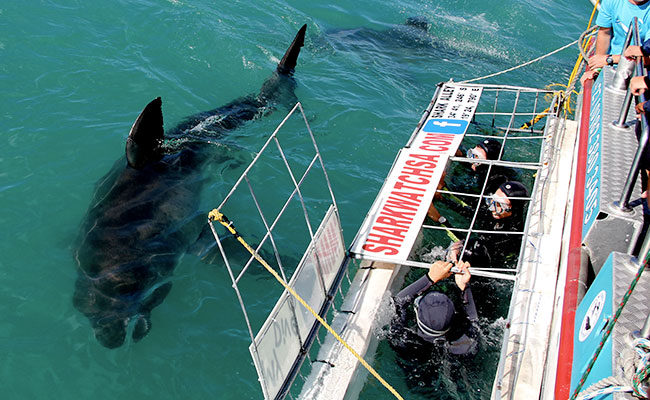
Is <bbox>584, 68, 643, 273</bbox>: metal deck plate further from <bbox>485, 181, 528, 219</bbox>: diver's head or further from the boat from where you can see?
<bbox>485, 181, 528, 219</bbox>: diver's head

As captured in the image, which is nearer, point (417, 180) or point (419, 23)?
point (417, 180)

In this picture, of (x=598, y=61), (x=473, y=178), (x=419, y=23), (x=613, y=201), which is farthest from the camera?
(x=419, y=23)

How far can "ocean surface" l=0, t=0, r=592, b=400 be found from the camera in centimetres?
560

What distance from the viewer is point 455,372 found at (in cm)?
566

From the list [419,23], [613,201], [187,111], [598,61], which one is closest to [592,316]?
[613,201]

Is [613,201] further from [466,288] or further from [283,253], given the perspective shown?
[283,253]

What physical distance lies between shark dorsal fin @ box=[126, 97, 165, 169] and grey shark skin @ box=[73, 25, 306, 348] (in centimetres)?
1

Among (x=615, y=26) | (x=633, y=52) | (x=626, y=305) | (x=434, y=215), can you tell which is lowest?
(x=434, y=215)

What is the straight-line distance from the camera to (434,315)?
519 centimetres

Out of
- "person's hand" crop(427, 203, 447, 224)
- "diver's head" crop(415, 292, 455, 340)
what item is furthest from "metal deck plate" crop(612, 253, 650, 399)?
"person's hand" crop(427, 203, 447, 224)

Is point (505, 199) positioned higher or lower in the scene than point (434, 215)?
higher

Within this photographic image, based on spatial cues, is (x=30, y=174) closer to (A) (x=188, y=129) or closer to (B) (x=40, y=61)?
(A) (x=188, y=129)

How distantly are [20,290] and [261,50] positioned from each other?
6.89m

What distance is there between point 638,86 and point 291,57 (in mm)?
6313
